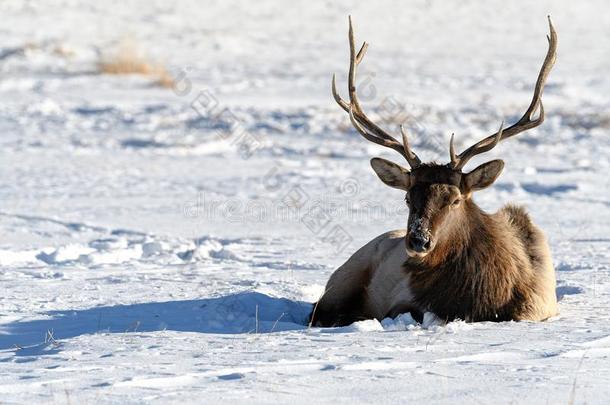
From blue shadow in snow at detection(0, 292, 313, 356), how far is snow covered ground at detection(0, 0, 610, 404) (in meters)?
0.02

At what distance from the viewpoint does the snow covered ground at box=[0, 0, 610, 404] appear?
15.6 feet

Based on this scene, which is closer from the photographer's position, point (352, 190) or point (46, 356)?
point (46, 356)

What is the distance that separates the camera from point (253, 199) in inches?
484

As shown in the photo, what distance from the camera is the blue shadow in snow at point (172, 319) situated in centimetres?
605

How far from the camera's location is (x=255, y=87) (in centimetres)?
2181

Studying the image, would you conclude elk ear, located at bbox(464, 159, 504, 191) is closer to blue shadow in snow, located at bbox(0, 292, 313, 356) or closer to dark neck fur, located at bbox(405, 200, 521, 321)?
dark neck fur, located at bbox(405, 200, 521, 321)

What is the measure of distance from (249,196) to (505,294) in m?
6.52

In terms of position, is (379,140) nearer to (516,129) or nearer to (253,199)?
(516,129)

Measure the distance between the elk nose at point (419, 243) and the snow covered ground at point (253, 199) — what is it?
458 millimetres

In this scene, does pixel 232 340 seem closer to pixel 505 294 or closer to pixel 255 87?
pixel 505 294

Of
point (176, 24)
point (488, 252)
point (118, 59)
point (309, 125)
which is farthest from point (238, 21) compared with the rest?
point (488, 252)

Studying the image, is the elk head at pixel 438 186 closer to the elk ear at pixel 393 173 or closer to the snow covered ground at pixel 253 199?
the elk ear at pixel 393 173

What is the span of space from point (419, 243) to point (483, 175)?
0.70 meters

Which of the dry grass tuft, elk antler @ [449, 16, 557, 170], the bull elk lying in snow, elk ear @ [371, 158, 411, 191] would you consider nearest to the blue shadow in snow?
the bull elk lying in snow
